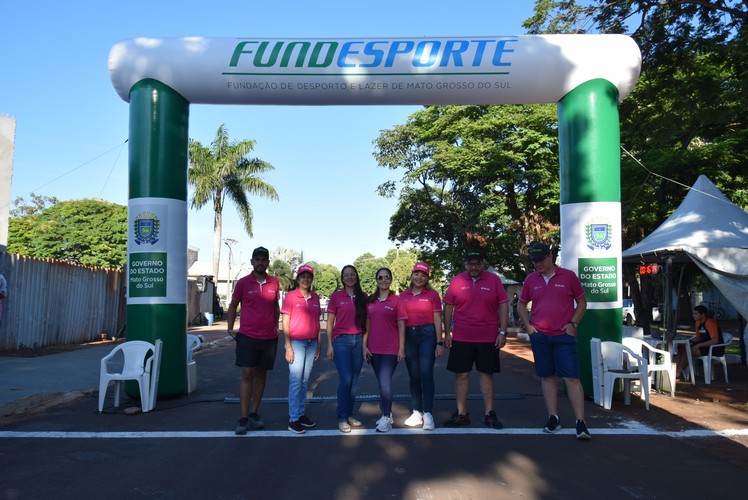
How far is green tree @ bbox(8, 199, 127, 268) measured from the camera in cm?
3853

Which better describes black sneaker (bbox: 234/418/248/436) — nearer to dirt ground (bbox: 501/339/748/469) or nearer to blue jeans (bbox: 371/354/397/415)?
blue jeans (bbox: 371/354/397/415)

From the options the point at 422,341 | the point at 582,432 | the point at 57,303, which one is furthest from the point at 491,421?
the point at 57,303

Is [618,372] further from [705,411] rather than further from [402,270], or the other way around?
[402,270]

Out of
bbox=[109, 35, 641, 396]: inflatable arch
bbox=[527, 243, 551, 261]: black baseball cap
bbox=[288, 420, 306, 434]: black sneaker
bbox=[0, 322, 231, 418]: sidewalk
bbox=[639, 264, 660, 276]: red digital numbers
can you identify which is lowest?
bbox=[288, 420, 306, 434]: black sneaker

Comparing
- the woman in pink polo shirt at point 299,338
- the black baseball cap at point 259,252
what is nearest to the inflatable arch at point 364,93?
the black baseball cap at point 259,252

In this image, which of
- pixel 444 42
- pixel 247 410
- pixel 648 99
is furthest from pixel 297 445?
pixel 648 99

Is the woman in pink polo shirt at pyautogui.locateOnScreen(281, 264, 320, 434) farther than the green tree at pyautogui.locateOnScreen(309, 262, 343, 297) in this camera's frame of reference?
No

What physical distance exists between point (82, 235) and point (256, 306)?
122ft

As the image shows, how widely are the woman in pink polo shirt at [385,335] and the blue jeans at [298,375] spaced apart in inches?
25.5

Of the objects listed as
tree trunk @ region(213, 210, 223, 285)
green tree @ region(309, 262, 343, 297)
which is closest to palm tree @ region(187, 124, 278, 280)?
tree trunk @ region(213, 210, 223, 285)

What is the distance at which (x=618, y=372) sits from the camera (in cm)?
750

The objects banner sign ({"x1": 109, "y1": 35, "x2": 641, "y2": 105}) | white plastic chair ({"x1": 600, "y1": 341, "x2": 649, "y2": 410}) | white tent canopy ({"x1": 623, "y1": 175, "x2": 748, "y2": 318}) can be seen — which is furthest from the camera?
white tent canopy ({"x1": 623, "y1": 175, "x2": 748, "y2": 318})

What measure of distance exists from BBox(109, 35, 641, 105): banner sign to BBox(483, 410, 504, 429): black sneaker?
4492 millimetres

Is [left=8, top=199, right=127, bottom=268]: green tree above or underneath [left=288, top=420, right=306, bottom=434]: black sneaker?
above
